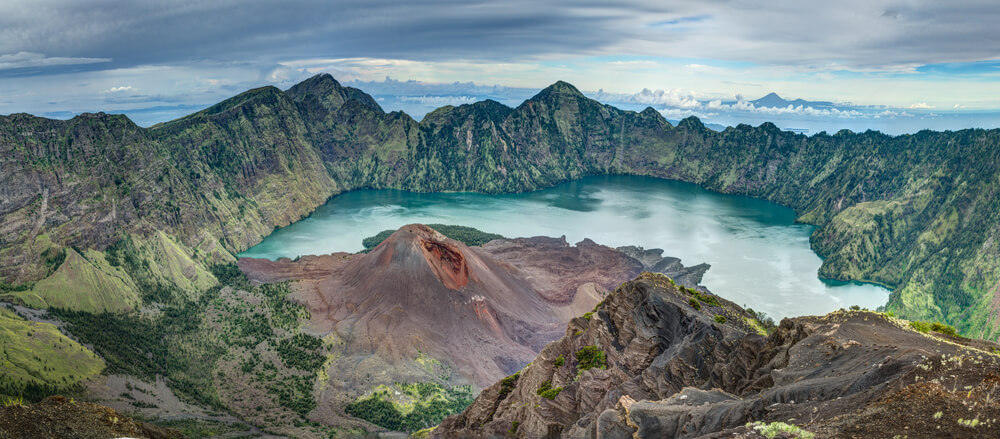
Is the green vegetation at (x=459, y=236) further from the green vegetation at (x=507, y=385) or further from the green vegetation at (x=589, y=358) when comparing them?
the green vegetation at (x=589, y=358)

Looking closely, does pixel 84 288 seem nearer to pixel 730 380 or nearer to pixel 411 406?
pixel 411 406

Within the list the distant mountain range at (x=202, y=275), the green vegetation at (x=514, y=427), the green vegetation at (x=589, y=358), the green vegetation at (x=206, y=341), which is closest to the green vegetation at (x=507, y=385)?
the distant mountain range at (x=202, y=275)

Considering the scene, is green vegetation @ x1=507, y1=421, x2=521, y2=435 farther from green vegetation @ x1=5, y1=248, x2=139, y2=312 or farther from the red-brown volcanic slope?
green vegetation @ x1=5, y1=248, x2=139, y2=312

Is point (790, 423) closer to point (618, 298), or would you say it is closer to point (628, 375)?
point (628, 375)

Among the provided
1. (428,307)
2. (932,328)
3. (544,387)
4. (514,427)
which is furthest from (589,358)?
(428,307)

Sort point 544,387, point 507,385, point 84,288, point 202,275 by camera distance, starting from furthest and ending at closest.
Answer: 1. point 202,275
2. point 84,288
3. point 507,385
4. point 544,387

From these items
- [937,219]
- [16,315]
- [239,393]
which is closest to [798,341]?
[239,393]
